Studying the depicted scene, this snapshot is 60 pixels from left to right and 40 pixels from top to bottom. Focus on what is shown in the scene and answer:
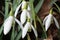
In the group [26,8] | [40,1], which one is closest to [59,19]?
[40,1]

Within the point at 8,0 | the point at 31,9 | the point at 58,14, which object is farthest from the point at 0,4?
the point at 31,9

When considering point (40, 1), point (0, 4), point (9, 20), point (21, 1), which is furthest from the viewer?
point (0, 4)

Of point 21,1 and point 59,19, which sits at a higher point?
point 21,1

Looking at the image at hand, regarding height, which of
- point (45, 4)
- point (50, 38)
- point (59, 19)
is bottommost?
point (50, 38)

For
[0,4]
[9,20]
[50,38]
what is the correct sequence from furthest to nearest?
[0,4], [50,38], [9,20]

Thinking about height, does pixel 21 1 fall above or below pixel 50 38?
above

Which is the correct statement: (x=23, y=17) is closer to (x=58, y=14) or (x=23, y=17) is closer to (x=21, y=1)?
(x=21, y=1)

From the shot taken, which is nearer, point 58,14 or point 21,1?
point 21,1

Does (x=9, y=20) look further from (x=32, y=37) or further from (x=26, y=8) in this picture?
(x=32, y=37)

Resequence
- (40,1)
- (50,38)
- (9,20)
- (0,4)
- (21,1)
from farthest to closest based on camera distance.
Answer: (0,4), (50,38), (40,1), (21,1), (9,20)
